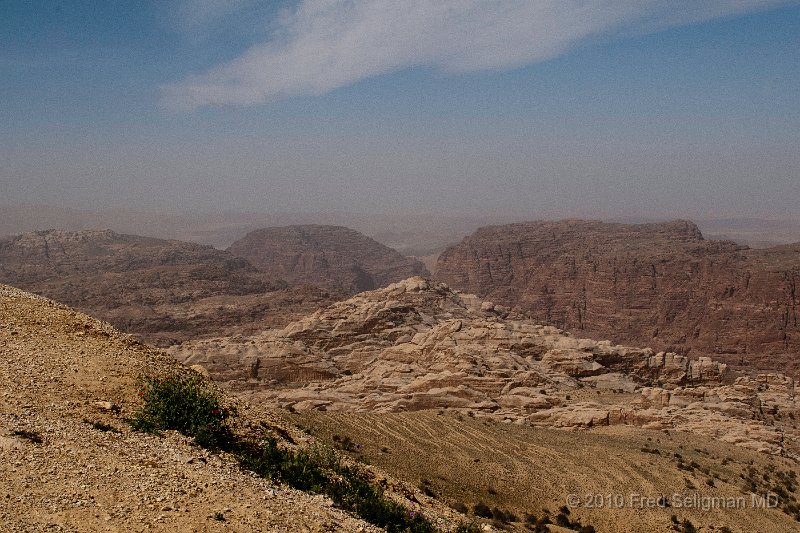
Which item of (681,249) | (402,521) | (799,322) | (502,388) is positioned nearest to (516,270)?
(681,249)

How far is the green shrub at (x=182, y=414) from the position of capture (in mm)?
11656

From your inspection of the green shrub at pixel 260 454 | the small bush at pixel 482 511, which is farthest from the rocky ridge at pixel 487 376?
the green shrub at pixel 260 454

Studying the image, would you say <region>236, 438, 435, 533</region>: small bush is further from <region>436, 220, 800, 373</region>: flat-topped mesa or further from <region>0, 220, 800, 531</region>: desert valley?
<region>436, 220, 800, 373</region>: flat-topped mesa

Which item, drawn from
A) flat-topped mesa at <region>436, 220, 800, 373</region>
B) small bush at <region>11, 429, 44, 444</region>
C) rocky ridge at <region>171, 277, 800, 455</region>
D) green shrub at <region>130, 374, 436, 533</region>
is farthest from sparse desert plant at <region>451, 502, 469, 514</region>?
flat-topped mesa at <region>436, 220, 800, 373</region>

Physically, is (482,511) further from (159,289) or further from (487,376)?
(159,289)

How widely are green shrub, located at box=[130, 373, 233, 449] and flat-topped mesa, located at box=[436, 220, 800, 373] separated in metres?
72.8

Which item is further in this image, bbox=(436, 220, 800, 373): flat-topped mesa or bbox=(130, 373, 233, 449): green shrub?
bbox=(436, 220, 800, 373): flat-topped mesa

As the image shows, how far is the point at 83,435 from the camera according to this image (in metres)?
10.4

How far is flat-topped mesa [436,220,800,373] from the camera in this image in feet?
287

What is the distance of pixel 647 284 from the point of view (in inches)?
4363

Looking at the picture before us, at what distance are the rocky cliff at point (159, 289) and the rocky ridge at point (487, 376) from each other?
29.5 m

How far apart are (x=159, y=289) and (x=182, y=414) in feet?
321

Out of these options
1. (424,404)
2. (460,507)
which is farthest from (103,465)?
(424,404)

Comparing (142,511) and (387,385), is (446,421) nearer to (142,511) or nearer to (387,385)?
(387,385)
